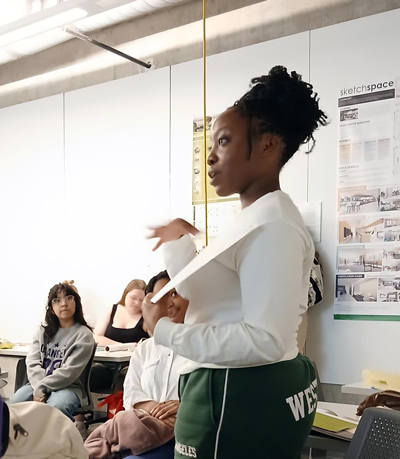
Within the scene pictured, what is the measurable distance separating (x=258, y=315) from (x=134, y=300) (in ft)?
14.1

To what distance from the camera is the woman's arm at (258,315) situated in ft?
3.54

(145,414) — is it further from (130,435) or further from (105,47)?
(105,47)

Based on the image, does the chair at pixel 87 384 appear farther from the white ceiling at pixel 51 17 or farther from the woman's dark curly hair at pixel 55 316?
the white ceiling at pixel 51 17

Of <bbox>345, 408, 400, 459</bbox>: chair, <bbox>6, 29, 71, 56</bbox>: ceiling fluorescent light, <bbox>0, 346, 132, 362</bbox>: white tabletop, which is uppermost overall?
<bbox>6, 29, 71, 56</bbox>: ceiling fluorescent light

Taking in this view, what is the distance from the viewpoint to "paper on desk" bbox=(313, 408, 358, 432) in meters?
1.64

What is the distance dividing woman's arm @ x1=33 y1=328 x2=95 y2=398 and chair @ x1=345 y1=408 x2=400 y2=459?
3343mm

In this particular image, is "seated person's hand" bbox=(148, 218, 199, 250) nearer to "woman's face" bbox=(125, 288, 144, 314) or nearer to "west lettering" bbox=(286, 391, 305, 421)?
"west lettering" bbox=(286, 391, 305, 421)

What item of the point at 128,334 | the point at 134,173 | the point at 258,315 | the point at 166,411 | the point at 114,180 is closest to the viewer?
the point at 258,315

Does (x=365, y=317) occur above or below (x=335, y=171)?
below

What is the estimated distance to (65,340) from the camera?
4.59 metres

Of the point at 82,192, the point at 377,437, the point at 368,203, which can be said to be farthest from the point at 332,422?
the point at 82,192

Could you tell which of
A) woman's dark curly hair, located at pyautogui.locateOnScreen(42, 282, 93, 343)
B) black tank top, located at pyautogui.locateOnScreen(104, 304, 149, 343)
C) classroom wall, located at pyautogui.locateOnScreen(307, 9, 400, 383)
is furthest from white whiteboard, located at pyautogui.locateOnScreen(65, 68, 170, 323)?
classroom wall, located at pyautogui.locateOnScreen(307, 9, 400, 383)

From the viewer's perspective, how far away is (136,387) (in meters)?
3.03

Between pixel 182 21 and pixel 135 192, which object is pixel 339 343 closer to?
pixel 135 192
